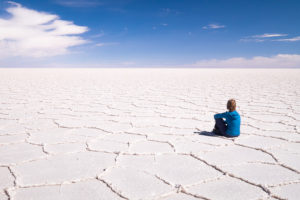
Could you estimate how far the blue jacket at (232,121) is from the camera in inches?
81.6

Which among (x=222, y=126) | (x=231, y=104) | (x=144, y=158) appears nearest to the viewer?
(x=144, y=158)

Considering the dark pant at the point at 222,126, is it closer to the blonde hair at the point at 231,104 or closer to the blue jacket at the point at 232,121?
the blue jacket at the point at 232,121

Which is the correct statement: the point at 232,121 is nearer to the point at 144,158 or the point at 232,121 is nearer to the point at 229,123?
the point at 229,123

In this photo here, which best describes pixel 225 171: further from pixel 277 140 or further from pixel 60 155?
pixel 60 155

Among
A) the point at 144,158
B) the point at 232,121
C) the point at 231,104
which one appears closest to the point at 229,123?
the point at 232,121

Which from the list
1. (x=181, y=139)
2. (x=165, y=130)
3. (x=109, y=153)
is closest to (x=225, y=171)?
(x=181, y=139)

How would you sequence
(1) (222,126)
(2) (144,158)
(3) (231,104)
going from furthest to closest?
(1) (222,126)
(3) (231,104)
(2) (144,158)

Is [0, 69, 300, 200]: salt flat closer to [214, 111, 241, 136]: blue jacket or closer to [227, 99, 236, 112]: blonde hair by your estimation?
[214, 111, 241, 136]: blue jacket

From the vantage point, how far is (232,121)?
210 centimetres

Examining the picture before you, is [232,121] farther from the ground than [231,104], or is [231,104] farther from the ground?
[231,104]

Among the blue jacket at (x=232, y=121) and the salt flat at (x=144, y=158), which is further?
the blue jacket at (x=232, y=121)

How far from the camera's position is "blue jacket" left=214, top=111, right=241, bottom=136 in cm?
207

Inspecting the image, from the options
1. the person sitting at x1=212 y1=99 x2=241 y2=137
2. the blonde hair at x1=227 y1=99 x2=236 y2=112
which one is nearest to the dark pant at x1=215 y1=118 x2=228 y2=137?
the person sitting at x1=212 y1=99 x2=241 y2=137

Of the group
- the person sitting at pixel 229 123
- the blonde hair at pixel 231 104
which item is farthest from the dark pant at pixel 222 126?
the blonde hair at pixel 231 104
